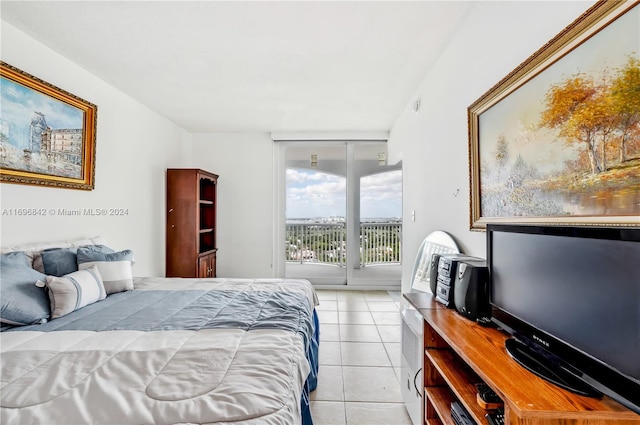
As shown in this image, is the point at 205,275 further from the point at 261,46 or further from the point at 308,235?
the point at 261,46

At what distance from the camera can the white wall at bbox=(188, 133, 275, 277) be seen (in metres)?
4.57

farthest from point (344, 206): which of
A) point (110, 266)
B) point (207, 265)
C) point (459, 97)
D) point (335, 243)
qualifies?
point (110, 266)

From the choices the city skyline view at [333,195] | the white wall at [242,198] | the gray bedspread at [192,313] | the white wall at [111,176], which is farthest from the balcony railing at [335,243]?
the gray bedspread at [192,313]

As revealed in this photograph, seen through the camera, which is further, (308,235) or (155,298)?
(308,235)

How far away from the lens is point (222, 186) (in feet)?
15.0

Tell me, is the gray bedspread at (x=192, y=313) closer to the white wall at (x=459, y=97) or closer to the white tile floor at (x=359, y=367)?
the white tile floor at (x=359, y=367)

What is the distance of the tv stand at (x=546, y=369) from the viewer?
30.8 inches

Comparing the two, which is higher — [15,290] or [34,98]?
[34,98]

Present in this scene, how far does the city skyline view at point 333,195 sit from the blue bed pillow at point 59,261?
298cm

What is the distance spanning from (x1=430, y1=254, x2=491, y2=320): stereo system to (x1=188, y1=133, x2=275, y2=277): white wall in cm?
336

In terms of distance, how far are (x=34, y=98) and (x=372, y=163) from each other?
156 inches

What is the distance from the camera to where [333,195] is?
484cm

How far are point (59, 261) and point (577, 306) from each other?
2.91 m

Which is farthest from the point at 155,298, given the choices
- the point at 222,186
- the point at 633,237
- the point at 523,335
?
the point at 222,186
